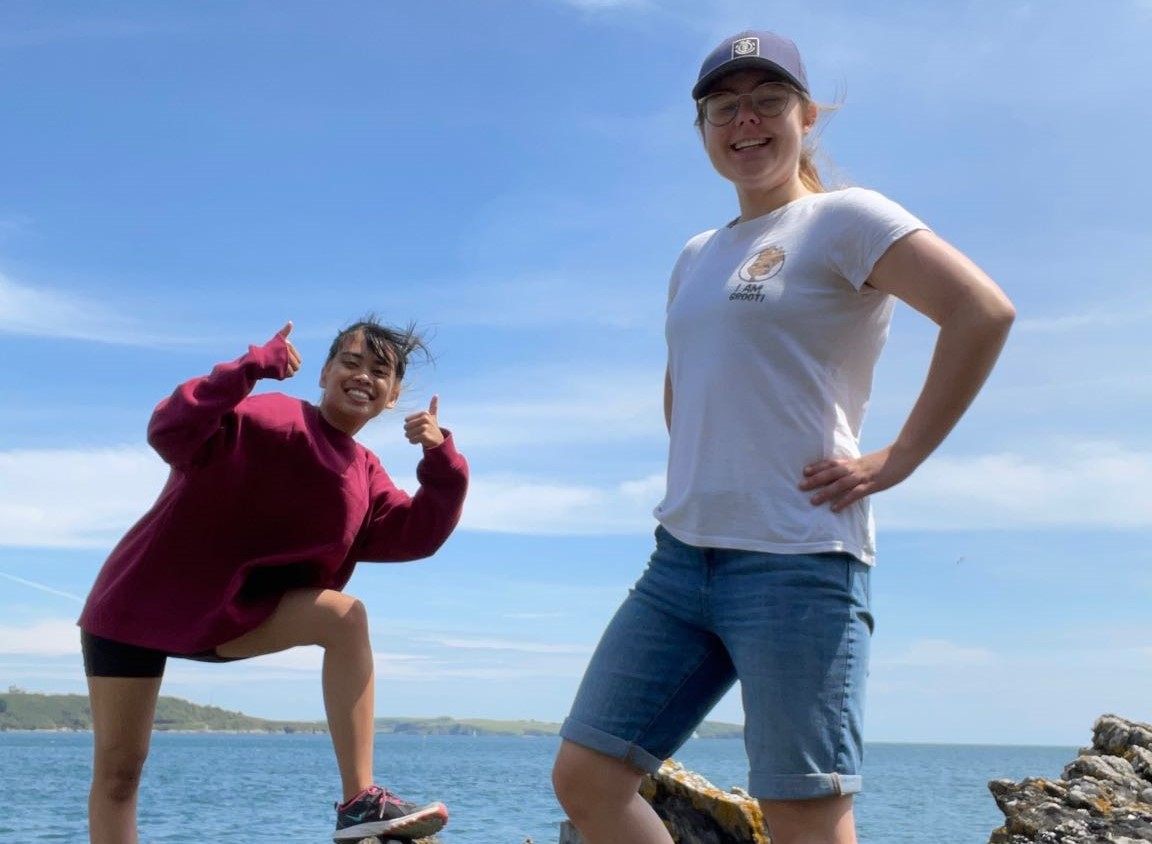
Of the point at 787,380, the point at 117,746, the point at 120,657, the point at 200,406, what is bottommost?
the point at 117,746

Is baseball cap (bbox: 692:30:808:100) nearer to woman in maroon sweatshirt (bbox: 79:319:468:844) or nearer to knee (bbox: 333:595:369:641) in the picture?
woman in maroon sweatshirt (bbox: 79:319:468:844)

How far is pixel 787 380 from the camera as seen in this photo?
Result: 3414 millimetres

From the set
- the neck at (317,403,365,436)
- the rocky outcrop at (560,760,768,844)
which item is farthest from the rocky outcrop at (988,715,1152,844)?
the neck at (317,403,365,436)

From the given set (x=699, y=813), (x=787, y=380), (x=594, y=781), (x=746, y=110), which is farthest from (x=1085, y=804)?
(x=746, y=110)

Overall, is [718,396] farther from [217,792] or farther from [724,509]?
[217,792]

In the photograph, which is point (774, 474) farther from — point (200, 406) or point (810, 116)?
point (200, 406)

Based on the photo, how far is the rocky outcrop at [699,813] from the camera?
255 inches

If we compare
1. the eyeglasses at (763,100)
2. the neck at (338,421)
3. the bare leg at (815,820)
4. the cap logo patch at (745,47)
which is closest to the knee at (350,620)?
the neck at (338,421)

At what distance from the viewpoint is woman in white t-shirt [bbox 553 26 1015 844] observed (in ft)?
10.6

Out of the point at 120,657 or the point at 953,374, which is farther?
the point at 120,657

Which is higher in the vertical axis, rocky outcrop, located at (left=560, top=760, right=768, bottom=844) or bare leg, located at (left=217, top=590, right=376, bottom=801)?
bare leg, located at (left=217, top=590, right=376, bottom=801)

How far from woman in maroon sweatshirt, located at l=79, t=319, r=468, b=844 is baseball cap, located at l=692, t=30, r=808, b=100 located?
223cm

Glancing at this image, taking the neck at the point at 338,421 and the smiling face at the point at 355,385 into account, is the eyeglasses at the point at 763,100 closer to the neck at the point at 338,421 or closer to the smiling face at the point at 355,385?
the smiling face at the point at 355,385

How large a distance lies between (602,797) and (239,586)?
217 centimetres
